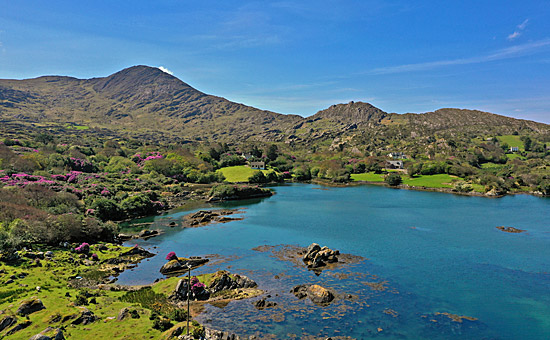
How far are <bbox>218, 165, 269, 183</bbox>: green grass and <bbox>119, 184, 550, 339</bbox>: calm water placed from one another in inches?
1783

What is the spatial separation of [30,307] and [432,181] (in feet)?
386

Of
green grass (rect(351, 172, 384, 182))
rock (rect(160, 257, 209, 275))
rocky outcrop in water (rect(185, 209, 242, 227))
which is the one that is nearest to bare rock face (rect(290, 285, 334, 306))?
rock (rect(160, 257, 209, 275))

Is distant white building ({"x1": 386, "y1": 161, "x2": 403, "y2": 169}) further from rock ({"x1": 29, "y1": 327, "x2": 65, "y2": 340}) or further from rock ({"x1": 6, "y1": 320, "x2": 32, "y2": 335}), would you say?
rock ({"x1": 6, "y1": 320, "x2": 32, "y2": 335})

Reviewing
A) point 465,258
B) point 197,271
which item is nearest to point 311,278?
point 197,271

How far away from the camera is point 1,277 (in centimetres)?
2731

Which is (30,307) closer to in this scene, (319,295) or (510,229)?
(319,295)

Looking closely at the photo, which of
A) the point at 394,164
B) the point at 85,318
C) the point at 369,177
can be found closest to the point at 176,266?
the point at 85,318

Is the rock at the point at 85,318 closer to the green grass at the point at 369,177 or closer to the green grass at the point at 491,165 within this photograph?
the green grass at the point at 369,177

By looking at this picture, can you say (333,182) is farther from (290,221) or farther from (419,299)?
(419,299)

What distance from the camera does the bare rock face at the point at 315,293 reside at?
91.7 ft

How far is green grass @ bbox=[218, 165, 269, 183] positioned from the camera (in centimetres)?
11800

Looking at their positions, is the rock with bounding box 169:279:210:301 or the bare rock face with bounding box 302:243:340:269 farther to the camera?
the bare rock face with bounding box 302:243:340:269

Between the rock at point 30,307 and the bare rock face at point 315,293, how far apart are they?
2014 cm

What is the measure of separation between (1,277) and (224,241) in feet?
86.9
